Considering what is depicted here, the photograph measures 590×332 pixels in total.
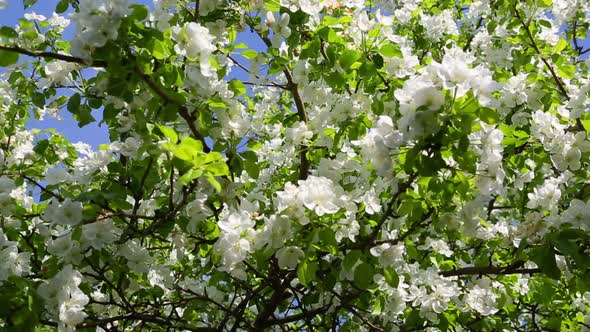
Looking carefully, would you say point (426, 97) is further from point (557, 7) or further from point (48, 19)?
point (557, 7)

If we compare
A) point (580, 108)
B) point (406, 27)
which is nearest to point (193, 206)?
point (580, 108)

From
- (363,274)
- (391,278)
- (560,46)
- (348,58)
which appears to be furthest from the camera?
(560,46)

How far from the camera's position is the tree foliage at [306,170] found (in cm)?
201

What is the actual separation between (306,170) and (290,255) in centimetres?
130

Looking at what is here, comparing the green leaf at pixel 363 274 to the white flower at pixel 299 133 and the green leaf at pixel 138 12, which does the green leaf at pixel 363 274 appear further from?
the green leaf at pixel 138 12

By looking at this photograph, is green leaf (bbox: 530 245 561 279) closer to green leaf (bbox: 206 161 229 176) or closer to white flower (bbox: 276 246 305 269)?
white flower (bbox: 276 246 305 269)

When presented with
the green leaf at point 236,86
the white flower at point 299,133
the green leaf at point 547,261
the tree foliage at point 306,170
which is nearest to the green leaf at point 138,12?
the tree foliage at point 306,170

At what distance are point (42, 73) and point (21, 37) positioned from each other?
0.61m

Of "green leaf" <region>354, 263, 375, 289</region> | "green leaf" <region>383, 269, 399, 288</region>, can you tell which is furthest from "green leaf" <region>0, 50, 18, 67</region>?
"green leaf" <region>383, 269, 399, 288</region>

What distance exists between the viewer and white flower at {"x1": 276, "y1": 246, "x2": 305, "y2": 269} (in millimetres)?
2053

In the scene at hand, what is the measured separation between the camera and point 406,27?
484cm

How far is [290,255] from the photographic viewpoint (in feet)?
6.79

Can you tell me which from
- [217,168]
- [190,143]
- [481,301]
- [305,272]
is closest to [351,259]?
[305,272]

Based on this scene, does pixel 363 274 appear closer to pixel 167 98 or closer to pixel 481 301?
pixel 167 98
